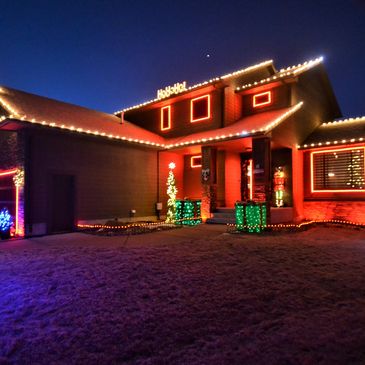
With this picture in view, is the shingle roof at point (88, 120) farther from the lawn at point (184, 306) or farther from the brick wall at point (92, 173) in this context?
the lawn at point (184, 306)

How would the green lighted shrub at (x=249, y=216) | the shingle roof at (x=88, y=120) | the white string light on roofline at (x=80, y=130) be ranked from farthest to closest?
the shingle roof at (x=88, y=120), the green lighted shrub at (x=249, y=216), the white string light on roofline at (x=80, y=130)

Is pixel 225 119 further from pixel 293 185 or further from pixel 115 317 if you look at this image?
pixel 115 317

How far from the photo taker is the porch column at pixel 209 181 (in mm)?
13820

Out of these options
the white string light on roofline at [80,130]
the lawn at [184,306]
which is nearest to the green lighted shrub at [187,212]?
the white string light on roofline at [80,130]

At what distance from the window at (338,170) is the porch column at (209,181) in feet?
15.7

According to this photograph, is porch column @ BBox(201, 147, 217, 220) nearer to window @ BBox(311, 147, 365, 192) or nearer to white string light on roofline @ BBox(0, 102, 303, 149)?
white string light on roofline @ BBox(0, 102, 303, 149)

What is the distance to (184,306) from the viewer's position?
393cm

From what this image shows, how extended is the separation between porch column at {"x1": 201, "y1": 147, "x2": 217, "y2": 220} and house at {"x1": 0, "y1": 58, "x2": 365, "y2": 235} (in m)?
0.05

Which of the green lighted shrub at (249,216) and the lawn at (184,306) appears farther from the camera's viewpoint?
the green lighted shrub at (249,216)

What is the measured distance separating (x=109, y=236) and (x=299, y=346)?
8139 millimetres

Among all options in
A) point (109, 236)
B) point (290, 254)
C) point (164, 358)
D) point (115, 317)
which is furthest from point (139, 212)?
point (164, 358)

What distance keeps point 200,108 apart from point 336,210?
838 centimetres

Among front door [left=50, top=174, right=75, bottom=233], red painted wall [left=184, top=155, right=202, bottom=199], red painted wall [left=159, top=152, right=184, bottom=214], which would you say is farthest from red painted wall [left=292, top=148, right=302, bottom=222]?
front door [left=50, top=174, right=75, bottom=233]

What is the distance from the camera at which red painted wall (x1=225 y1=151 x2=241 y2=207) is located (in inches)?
612
